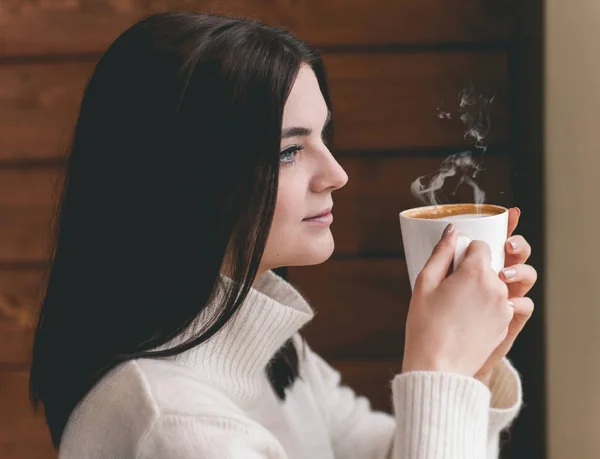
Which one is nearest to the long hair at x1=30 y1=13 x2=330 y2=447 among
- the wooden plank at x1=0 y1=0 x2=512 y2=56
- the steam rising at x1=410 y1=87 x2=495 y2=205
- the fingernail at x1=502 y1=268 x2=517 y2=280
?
the fingernail at x1=502 y1=268 x2=517 y2=280

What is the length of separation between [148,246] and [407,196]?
0.70 metres

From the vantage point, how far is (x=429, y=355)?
82cm

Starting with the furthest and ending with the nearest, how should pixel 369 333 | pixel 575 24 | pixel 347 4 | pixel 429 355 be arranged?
pixel 369 333 → pixel 347 4 → pixel 575 24 → pixel 429 355

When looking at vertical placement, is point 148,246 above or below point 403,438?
above

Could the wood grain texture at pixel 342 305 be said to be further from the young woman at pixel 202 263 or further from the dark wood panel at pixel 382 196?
the young woman at pixel 202 263

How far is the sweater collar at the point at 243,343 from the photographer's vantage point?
3.02ft

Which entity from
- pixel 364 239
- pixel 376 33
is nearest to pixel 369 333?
pixel 364 239

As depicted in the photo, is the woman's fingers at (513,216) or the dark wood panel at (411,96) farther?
the dark wood panel at (411,96)

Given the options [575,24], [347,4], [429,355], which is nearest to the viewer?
[429,355]

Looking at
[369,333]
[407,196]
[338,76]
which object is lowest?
[369,333]

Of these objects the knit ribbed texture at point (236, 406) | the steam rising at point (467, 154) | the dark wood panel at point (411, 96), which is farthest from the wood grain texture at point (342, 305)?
the knit ribbed texture at point (236, 406)

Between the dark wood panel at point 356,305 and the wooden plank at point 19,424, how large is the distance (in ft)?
2.04

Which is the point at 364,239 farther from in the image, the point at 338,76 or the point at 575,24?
the point at 575,24

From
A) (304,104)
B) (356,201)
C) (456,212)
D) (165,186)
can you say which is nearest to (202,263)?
(165,186)
